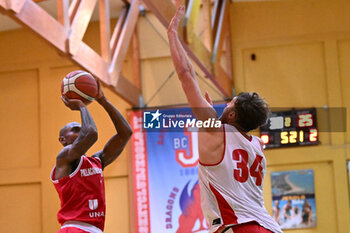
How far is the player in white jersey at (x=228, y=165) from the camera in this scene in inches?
136

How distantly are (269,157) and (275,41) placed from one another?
2141 millimetres

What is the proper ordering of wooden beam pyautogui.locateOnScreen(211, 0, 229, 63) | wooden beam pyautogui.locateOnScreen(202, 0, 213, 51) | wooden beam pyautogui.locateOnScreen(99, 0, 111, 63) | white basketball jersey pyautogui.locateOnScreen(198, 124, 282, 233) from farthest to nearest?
wooden beam pyautogui.locateOnScreen(211, 0, 229, 63) < wooden beam pyautogui.locateOnScreen(202, 0, 213, 51) < wooden beam pyautogui.locateOnScreen(99, 0, 111, 63) < white basketball jersey pyautogui.locateOnScreen(198, 124, 282, 233)

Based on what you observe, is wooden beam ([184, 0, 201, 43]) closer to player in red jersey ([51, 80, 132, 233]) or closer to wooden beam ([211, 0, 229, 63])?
wooden beam ([211, 0, 229, 63])

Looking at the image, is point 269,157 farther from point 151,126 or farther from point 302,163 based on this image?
point 151,126

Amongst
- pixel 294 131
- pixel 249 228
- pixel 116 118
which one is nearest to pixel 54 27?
pixel 116 118

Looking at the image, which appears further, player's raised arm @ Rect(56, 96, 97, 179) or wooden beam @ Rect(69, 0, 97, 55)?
wooden beam @ Rect(69, 0, 97, 55)

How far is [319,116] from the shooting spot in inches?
395

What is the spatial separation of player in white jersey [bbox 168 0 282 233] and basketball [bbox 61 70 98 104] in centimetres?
147

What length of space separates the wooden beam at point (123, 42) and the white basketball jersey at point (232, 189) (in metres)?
5.42

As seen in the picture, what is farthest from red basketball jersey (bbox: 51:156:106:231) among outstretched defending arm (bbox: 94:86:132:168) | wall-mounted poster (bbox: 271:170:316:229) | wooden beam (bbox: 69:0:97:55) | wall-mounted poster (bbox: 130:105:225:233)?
wall-mounted poster (bbox: 271:170:316:229)

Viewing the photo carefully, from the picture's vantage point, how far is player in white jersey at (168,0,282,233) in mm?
3465

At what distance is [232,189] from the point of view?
3.53 m

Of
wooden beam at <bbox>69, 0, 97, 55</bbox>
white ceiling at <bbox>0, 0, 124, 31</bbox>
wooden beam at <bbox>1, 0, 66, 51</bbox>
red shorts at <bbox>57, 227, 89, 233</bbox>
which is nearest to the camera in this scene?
red shorts at <bbox>57, 227, 89, 233</bbox>

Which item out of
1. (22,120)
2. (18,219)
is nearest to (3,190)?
→ (18,219)
